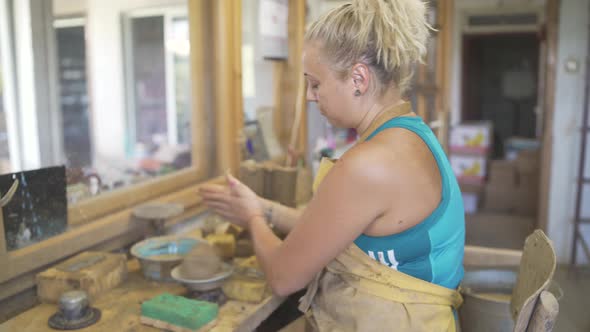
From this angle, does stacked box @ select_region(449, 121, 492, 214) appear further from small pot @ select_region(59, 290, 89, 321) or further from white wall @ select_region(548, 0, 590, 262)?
small pot @ select_region(59, 290, 89, 321)

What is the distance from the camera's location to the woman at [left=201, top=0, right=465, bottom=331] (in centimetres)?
101

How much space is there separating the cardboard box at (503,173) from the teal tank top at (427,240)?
14.3 ft

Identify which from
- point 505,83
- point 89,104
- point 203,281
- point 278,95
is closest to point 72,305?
point 203,281

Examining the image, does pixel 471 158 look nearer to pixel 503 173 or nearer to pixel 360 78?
pixel 503 173

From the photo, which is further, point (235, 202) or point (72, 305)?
point (235, 202)

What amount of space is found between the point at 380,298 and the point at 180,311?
0.43 metres

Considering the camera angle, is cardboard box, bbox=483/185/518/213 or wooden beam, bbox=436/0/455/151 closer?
wooden beam, bbox=436/0/455/151

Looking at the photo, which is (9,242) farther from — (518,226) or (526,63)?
(526,63)

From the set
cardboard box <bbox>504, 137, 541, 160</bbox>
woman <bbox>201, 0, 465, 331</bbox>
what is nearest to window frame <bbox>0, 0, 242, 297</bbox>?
woman <bbox>201, 0, 465, 331</bbox>

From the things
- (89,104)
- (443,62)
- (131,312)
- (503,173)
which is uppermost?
(443,62)

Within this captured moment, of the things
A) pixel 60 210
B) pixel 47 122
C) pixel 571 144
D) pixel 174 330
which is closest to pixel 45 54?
pixel 47 122

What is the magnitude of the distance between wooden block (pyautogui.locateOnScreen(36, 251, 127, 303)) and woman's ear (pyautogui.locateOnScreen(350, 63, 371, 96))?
77 centimetres

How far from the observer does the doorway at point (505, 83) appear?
8.79m

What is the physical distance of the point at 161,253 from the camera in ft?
4.85
